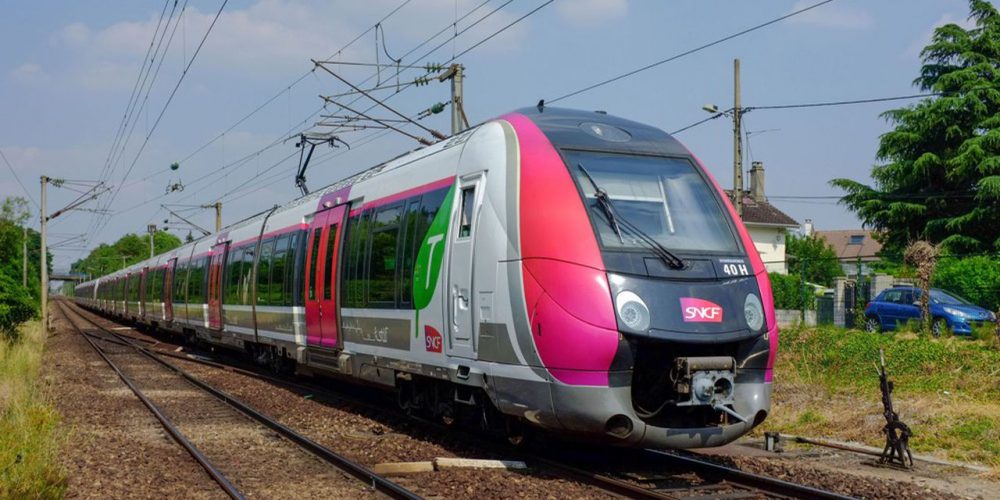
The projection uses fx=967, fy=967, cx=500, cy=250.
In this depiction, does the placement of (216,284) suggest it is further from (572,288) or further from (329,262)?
Answer: (572,288)

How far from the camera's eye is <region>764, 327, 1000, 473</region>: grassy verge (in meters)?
11.0

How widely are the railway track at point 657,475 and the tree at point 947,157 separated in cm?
2885

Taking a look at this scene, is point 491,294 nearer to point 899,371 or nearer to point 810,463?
point 810,463

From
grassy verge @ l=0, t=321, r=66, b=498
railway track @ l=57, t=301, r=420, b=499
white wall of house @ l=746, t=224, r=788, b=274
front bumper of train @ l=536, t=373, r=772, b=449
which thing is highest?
white wall of house @ l=746, t=224, r=788, b=274

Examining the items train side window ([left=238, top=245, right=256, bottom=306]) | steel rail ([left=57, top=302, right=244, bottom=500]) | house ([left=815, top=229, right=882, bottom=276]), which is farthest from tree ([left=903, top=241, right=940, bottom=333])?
house ([left=815, top=229, right=882, bottom=276])

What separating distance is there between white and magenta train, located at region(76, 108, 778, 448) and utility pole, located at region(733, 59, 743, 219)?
12.5 m

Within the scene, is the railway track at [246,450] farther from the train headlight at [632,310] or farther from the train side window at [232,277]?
the train side window at [232,277]

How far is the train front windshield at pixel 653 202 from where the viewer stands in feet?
28.0

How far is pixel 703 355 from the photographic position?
319 inches

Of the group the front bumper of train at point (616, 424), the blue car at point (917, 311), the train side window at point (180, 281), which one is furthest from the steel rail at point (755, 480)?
the train side window at point (180, 281)

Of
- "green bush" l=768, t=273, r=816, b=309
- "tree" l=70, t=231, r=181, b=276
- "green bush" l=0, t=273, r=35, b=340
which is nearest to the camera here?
"green bush" l=768, t=273, r=816, b=309

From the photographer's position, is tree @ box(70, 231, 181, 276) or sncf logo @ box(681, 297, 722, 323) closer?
sncf logo @ box(681, 297, 722, 323)

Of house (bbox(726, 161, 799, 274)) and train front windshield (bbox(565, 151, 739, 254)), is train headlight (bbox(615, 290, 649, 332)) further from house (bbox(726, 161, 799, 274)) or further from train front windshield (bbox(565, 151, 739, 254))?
house (bbox(726, 161, 799, 274))

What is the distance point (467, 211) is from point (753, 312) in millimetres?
2915
